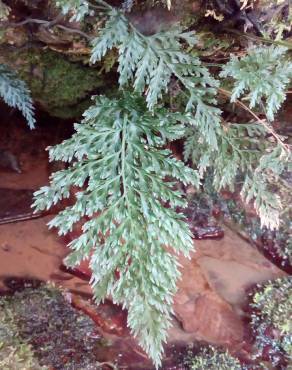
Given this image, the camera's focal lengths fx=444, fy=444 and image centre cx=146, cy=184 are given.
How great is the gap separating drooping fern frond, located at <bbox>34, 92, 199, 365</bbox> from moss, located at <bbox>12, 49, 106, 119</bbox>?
0.33 m

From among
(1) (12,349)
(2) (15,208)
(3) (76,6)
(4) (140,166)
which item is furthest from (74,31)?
(1) (12,349)

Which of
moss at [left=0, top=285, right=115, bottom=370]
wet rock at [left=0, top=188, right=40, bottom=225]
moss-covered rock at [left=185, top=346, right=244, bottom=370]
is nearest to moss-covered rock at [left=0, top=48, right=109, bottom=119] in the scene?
wet rock at [left=0, top=188, right=40, bottom=225]

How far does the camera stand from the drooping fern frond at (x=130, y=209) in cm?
174

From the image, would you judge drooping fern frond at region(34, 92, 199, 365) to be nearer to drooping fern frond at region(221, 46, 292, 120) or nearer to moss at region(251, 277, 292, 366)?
drooping fern frond at region(221, 46, 292, 120)

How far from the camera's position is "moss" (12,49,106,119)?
2.23 metres

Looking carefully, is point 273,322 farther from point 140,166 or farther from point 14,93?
point 14,93

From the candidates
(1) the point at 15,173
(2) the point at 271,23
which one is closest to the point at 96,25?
(2) the point at 271,23

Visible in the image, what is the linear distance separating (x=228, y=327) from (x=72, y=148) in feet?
5.32

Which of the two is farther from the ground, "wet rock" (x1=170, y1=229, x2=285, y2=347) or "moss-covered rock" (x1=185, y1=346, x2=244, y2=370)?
"wet rock" (x1=170, y1=229, x2=285, y2=347)

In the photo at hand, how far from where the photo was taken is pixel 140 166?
78.1 inches

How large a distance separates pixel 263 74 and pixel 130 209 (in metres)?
0.80

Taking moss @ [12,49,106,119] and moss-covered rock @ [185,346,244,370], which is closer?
moss @ [12,49,106,119]

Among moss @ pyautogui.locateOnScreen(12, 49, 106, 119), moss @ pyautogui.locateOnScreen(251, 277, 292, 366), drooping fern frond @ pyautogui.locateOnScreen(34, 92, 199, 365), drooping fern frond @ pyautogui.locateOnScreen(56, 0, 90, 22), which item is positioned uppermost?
drooping fern frond @ pyautogui.locateOnScreen(56, 0, 90, 22)

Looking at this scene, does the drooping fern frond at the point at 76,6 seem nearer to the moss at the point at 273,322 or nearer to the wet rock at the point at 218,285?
the wet rock at the point at 218,285
